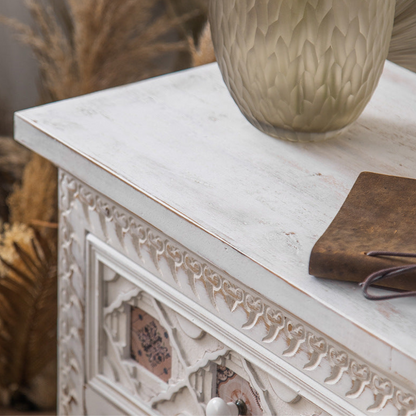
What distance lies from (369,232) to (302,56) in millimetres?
160

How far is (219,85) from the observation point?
65 cm

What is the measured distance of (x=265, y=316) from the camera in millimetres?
423

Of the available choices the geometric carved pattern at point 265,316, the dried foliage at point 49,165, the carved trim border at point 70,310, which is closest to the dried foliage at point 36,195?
the dried foliage at point 49,165

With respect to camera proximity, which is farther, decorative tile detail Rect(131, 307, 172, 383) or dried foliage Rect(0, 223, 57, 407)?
dried foliage Rect(0, 223, 57, 407)

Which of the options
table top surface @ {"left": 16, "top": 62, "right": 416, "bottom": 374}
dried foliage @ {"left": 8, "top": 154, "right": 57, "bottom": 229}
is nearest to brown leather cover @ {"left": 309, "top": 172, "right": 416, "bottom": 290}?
table top surface @ {"left": 16, "top": 62, "right": 416, "bottom": 374}

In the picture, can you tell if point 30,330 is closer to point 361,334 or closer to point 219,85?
point 219,85

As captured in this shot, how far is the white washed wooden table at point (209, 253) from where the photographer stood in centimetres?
38

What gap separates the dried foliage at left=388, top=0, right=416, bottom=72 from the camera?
573 mm

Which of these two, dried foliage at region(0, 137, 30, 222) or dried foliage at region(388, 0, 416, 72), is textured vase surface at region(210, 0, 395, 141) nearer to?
dried foliage at region(388, 0, 416, 72)

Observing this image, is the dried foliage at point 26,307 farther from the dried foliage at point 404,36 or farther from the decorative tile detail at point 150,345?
the dried foliage at point 404,36

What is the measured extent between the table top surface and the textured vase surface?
0.11ft

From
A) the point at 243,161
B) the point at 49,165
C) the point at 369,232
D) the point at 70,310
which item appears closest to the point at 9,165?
the point at 49,165

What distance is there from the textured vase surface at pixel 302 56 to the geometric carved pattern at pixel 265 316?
0.15m

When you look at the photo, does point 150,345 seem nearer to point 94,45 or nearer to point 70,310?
point 70,310
